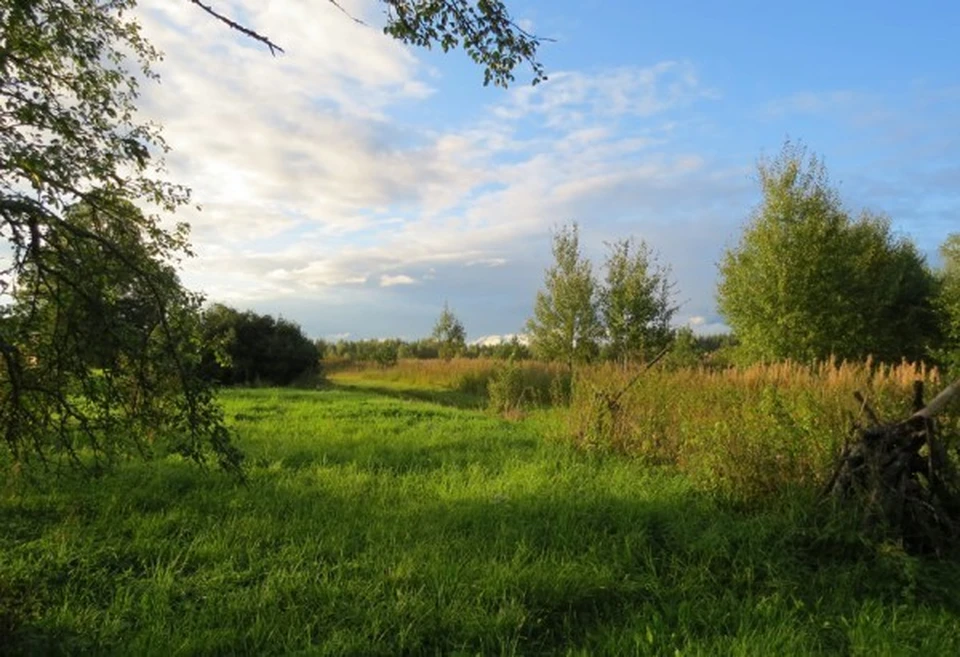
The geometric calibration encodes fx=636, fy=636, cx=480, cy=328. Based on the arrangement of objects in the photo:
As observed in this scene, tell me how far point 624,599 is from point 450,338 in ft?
126

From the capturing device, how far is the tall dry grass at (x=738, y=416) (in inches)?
236

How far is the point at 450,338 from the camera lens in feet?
139

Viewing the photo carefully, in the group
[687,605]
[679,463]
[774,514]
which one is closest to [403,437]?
[679,463]

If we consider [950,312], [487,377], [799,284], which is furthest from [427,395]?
[950,312]

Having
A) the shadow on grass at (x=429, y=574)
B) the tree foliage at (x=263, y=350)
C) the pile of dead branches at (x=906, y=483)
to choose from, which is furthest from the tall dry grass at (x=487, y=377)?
the pile of dead branches at (x=906, y=483)

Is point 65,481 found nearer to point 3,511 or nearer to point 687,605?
point 3,511

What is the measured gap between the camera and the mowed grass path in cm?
347

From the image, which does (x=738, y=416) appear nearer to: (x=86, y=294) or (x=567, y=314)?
(x=86, y=294)

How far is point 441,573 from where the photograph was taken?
4148mm

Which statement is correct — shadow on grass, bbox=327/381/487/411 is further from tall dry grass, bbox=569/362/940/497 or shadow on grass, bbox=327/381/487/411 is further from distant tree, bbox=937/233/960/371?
distant tree, bbox=937/233/960/371

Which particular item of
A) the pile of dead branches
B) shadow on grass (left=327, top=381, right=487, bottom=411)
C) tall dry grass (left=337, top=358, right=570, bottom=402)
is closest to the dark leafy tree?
the pile of dead branches

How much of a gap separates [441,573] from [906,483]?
3.59 meters

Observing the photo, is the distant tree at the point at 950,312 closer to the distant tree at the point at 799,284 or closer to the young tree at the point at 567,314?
the distant tree at the point at 799,284

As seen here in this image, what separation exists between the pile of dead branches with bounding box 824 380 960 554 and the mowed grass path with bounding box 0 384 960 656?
25 cm
